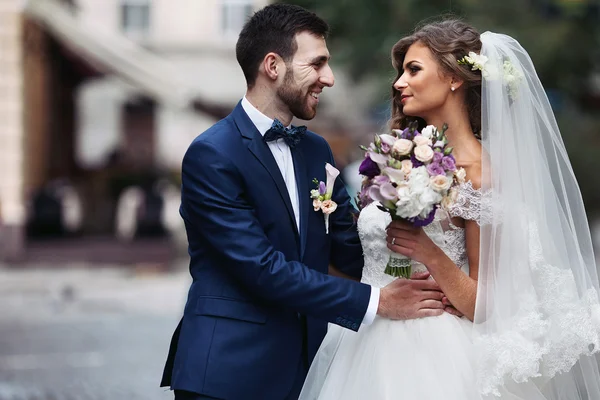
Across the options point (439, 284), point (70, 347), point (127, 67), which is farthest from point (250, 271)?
point (127, 67)

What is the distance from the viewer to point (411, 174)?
345cm

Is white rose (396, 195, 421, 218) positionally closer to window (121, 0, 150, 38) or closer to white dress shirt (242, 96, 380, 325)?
white dress shirt (242, 96, 380, 325)

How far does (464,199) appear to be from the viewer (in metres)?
3.73

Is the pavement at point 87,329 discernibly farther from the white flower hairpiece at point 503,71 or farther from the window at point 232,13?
the window at point 232,13

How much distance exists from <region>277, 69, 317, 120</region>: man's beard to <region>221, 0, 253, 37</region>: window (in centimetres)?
2798

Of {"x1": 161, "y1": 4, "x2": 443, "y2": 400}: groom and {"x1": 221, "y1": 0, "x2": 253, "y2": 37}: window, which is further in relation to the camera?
{"x1": 221, "y1": 0, "x2": 253, "y2": 37}: window

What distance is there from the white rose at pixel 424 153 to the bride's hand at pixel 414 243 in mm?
311

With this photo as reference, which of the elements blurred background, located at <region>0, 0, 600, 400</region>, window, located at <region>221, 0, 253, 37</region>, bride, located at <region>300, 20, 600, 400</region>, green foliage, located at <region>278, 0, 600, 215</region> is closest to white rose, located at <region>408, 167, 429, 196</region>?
bride, located at <region>300, 20, 600, 400</region>

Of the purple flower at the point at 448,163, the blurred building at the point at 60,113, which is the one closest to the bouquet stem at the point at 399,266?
the purple flower at the point at 448,163

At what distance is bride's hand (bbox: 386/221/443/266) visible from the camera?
12.1 ft

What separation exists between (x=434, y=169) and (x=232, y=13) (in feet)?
94.3

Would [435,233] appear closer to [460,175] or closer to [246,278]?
[460,175]

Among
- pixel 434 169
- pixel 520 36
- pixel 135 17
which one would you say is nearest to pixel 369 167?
pixel 434 169

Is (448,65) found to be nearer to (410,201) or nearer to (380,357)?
(410,201)
